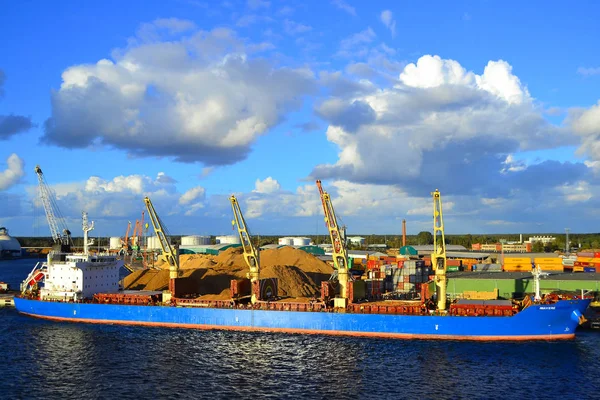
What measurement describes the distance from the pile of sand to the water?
16448 millimetres

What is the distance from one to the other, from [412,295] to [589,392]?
31.5 meters

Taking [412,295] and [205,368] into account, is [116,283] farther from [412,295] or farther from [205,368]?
[412,295]

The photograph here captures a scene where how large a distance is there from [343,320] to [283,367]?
44.3 feet

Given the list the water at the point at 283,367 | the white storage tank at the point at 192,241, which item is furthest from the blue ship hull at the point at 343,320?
the white storage tank at the point at 192,241

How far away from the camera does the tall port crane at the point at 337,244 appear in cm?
5681

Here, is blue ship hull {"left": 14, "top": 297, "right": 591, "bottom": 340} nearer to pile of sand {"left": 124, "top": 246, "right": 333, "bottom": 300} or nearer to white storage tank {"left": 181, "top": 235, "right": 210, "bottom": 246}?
pile of sand {"left": 124, "top": 246, "right": 333, "bottom": 300}

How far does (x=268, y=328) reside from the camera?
56.4 m

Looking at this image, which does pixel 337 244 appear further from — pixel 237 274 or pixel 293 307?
pixel 237 274

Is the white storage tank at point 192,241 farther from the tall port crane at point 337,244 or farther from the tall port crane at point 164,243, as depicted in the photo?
the tall port crane at point 337,244

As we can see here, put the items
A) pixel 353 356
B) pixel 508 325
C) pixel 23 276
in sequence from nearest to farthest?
1. pixel 353 356
2. pixel 508 325
3. pixel 23 276

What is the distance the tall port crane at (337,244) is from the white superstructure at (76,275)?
29627 mm

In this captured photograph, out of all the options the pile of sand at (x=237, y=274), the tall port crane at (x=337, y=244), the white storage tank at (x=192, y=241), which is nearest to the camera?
the tall port crane at (x=337, y=244)

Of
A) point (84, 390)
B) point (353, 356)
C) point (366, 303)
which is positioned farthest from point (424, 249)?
point (84, 390)

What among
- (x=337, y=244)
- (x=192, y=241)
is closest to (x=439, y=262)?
(x=337, y=244)
